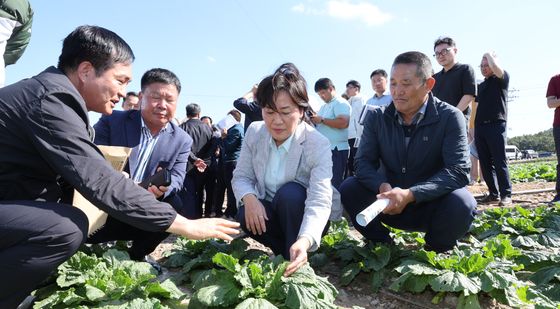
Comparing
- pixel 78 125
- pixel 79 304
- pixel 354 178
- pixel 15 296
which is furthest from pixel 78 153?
pixel 354 178

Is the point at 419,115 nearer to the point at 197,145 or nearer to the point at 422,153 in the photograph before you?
the point at 422,153

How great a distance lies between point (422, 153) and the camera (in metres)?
3.10

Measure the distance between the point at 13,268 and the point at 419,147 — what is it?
267cm

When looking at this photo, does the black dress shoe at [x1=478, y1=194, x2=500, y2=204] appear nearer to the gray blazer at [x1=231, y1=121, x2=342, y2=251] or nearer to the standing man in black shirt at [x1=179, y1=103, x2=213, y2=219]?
the gray blazer at [x1=231, y1=121, x2=342, y2=251]

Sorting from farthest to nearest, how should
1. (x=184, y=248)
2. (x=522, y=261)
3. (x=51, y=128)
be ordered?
1. (x=184, y=248)
2. (x=522, y=261)
3. (x=51, y=128)

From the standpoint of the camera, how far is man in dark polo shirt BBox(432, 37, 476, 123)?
5.28 meters

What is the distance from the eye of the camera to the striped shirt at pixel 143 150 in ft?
11.0

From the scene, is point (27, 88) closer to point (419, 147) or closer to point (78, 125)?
point (78, 125)

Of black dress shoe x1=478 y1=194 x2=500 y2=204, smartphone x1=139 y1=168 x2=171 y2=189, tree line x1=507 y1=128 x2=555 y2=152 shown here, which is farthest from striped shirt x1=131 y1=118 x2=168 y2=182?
tree line x1=507 y1=128 x2=555 y2=152

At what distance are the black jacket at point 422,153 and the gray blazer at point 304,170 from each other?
20.0 inches

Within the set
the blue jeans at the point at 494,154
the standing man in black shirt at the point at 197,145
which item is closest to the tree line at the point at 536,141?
the blue jeans at the point at 494,154

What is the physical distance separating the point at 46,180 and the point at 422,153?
252cm

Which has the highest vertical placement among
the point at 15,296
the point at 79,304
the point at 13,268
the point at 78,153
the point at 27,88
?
the point at 27,88

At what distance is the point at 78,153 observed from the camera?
187 centimetres
